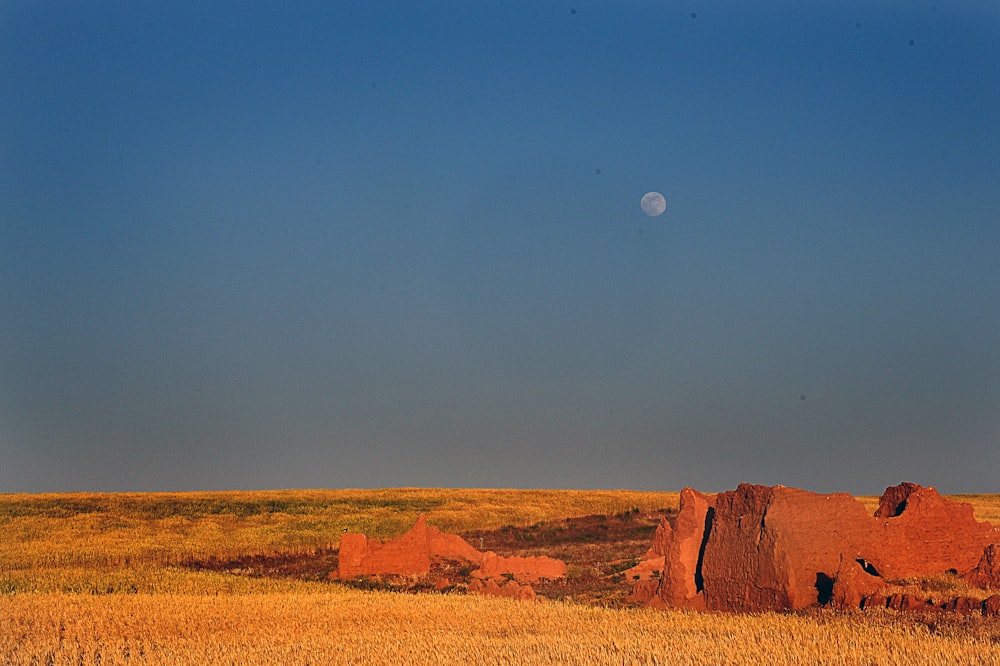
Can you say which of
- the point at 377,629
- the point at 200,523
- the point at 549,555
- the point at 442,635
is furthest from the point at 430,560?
the point at 200,523

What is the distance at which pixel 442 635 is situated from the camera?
17.4 meters

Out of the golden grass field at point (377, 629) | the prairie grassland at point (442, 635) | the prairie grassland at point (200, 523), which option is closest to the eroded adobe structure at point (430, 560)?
the golden grass field at point (377, 629)

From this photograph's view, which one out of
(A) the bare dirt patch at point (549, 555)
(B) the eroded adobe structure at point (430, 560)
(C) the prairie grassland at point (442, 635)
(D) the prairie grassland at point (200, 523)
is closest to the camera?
(C) the prairie grassland at point (442, 635)

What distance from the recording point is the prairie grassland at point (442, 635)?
14328mm

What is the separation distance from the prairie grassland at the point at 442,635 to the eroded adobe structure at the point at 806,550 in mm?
1955

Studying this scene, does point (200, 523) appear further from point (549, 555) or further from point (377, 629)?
point (377, 629)

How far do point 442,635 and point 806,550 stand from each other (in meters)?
9.36

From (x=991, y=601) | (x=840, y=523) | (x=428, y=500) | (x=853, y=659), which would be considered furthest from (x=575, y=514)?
(x=853, y=659)

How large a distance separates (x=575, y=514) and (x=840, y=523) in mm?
45123

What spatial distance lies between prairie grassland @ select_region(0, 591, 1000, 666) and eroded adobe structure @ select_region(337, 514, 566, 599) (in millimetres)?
7719

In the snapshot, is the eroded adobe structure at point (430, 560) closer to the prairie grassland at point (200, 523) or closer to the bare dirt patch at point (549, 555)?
the bare dirt patch at point (549, 555)

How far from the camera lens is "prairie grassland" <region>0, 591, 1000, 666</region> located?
47.0ft

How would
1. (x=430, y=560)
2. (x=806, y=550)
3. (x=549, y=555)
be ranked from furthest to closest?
(x=549, y=555)
(x=430, y=560)
(x=806, y=550)

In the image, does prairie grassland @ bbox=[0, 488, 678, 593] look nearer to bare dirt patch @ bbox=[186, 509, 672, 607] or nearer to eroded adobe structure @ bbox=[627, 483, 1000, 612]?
bare dirt patch @ bbox=[186, 509, 672, 607]
